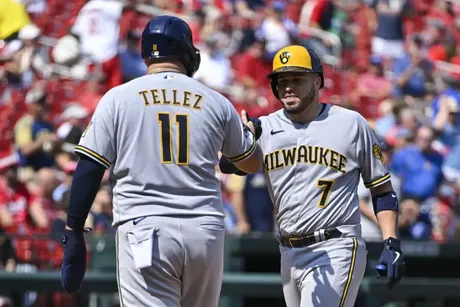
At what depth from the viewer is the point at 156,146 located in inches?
192

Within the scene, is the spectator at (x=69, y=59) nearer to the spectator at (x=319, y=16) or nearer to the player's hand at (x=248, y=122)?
the spectator at (x=319, y=16)

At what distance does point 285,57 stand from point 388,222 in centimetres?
110

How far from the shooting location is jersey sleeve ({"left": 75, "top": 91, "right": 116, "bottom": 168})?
191 inches

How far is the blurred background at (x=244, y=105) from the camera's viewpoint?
8.92 m

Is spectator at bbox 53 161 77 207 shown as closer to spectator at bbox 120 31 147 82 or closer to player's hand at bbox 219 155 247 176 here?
spectator at bbox 120 31 147 82

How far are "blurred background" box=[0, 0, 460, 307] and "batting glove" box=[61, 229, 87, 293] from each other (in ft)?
11.8

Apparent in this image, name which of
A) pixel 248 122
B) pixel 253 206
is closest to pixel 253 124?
pixel 248 122

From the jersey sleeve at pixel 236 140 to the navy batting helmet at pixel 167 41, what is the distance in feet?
1.14

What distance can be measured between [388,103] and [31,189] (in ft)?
19.3

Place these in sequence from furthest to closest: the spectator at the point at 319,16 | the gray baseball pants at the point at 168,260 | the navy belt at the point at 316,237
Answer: the spectator at the point at 319,16, the navy belt at the point at 316,237, the gray baseball pants at the point at 168,260

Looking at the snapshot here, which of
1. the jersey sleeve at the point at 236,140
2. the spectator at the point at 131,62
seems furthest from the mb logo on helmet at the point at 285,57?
the spectator at the point at 131,62

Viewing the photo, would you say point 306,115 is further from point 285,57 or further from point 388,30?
point 388,30

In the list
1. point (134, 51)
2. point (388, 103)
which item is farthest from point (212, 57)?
point (388, 103)

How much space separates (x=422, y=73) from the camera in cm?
1572
